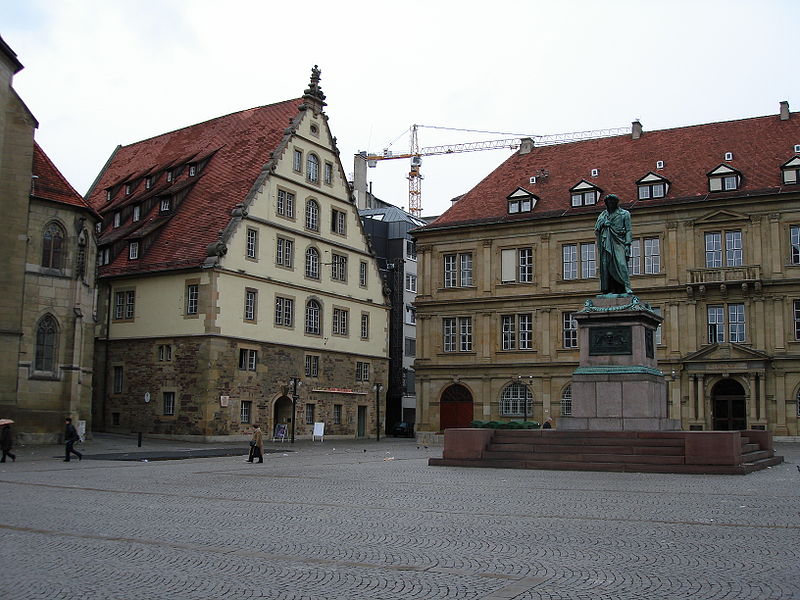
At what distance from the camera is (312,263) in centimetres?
5259

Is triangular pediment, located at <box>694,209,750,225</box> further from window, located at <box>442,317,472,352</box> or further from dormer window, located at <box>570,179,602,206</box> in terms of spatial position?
window, located at <box>442,317,472,352</box>

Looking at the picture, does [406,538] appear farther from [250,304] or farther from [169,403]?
[250,304]

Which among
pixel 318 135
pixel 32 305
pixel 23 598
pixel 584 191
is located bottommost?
pixel 23 598

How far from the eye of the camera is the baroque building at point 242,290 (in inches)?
1816

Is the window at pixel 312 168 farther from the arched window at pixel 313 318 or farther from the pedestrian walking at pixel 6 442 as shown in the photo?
the pedestrian walking at pixel 6 442

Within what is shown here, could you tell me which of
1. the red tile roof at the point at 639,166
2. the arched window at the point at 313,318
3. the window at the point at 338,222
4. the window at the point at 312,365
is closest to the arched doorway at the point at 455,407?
the window at the point at 312,365

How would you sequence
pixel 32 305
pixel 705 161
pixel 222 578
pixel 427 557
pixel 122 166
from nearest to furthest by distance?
1. pixel 222 578
2. pixel 427 557
3. pixel 32 305
4. pixel 705 161
5. pixel 122 166

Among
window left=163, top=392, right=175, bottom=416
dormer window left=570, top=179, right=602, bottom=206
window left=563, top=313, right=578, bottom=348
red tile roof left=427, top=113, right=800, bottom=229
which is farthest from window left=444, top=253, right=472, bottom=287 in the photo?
window left=163, top=392, right=175, bottom=416

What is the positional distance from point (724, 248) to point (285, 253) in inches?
889

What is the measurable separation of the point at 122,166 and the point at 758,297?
40.0 meters

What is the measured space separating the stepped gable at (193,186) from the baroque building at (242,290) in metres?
0.09

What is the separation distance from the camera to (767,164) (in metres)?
48.0

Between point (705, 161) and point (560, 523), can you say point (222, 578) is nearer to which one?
point (560, 523)

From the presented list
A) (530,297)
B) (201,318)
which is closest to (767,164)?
(530,297)
